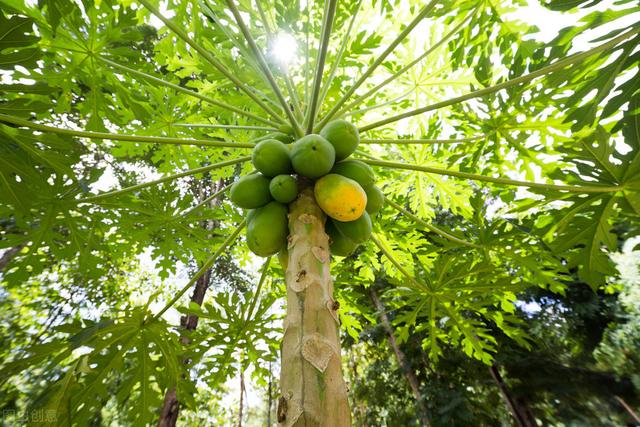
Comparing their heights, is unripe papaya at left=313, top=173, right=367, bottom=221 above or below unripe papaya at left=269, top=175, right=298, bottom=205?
below

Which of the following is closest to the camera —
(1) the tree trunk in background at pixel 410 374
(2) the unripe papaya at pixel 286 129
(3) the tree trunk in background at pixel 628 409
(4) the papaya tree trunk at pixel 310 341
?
(4) the papaya tree trunk at pixel 310 341

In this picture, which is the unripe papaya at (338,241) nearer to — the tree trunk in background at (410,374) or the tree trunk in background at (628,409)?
the tree trunk in background at (410,374)

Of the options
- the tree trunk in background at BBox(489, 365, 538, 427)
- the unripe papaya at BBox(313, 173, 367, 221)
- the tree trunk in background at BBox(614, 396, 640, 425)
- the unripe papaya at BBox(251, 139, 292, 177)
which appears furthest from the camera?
the tree trunk in background at BBox(614, 396, 640, 425)

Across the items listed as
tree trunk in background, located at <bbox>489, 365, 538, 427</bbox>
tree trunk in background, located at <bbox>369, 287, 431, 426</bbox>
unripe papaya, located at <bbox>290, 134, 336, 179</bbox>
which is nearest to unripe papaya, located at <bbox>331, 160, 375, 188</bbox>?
unripe papaya, located at <bbox>290, 134, 336, 179</bbox>

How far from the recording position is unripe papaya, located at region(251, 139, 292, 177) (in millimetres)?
1894

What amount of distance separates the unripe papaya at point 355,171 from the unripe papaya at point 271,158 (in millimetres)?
293

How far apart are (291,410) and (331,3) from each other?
70.8 inches

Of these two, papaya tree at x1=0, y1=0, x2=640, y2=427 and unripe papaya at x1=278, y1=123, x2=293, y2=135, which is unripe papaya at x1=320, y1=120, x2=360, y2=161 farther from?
unripe papaya at x1=278, y1=123, x2=293, y2=135

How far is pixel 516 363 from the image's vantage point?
1184cm

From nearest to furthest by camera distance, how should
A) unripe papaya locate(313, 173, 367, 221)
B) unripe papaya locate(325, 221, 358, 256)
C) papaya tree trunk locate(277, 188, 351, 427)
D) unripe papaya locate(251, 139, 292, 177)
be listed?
papaya tree trunk locate(277, 188, 351, 427) < unripe papaya locate(313, 173, 367, 221) < unripe papaya locate(251, 139, 292, 177) < unripe papaya locate(325, 221, 358, 256)

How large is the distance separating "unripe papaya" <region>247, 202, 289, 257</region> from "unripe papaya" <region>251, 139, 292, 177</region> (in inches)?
7.6

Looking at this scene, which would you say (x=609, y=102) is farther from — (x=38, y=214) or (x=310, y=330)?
(x=38, y=214)

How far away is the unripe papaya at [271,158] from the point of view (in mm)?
1894

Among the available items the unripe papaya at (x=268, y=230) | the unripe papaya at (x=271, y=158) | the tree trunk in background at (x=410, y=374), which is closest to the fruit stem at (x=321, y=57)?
the unripe papaya at (x=271, y=158)
